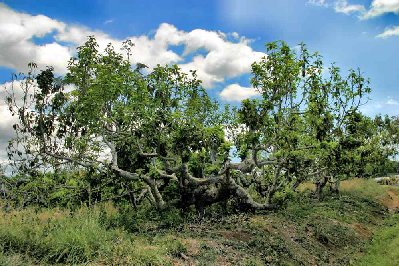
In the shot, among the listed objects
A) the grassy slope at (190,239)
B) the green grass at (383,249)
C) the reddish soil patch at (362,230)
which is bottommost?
the green grass at (383,249)

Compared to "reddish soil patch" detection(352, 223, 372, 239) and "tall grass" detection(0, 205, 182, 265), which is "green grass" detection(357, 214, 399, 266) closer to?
"reddish soil patch" detection(352, 223, 372, 239)

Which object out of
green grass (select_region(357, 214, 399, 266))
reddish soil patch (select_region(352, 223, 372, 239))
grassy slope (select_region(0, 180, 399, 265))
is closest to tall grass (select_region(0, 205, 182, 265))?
grassy slope (select_region(0, 180, 399, 265))

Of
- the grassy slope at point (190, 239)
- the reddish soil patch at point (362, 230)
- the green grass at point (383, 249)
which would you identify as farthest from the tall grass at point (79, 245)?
the reddish soil patch at point (362, 230)

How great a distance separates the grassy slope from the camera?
11820 mm

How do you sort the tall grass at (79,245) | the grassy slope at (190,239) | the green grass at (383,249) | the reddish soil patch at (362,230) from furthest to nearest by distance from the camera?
the reddish soil patch at (362,230)
the green grass at (383,249)
the grassy slope at (190,239)
the tall grass at (79,245)

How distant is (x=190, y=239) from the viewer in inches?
584

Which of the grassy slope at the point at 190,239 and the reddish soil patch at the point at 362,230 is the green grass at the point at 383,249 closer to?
the grassy slope at the point at 190,239

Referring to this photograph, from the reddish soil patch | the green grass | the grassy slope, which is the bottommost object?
the green grass

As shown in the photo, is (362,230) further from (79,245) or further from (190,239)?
(79,245)

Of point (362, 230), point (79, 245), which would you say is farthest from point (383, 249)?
point (79, 245)

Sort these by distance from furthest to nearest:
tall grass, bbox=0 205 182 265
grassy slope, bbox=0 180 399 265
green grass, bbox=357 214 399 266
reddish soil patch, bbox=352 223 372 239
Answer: reddish soil patch, bbox=352 223 372 239 → green grass, bbox=357 214 399 266 → grassy slope, bbox=0 180 399 265 → tall grass, bbox=0 205 182 265

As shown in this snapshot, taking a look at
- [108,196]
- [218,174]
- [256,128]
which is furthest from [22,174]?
[256,128]

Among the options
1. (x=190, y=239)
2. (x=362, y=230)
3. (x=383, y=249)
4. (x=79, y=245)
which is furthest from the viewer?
(x=362, y=230)

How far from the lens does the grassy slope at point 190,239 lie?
1182cm
